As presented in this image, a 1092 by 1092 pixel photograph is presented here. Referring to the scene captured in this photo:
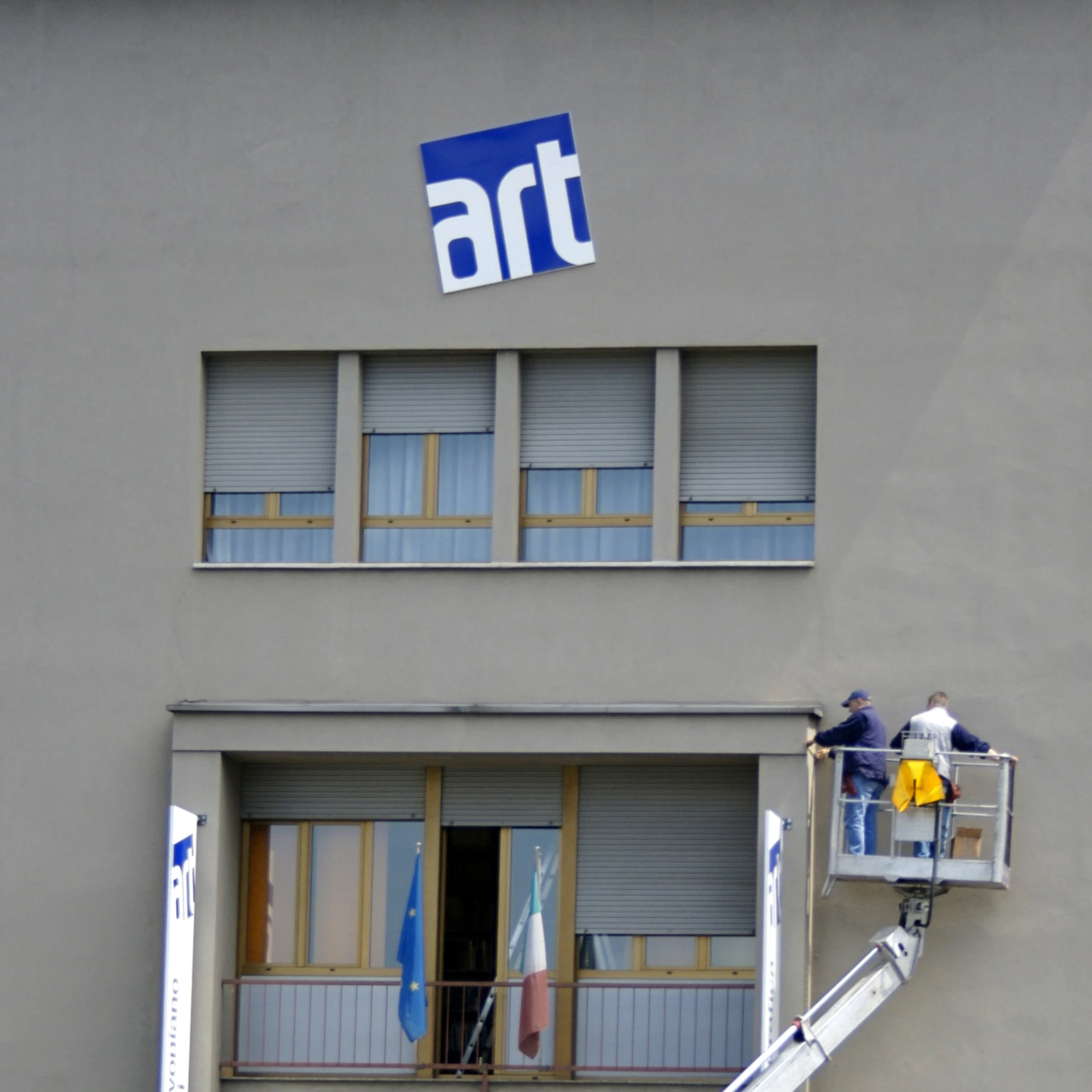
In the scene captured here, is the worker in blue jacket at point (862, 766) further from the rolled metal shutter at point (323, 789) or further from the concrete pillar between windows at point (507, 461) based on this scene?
the rolled metal shutter at point (323, 789)

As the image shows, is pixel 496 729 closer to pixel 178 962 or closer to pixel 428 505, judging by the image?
pixel 428 505

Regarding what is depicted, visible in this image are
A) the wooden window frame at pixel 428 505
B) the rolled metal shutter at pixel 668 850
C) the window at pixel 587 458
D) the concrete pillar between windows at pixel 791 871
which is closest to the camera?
the concrete pillar between windows at pixel 791 871

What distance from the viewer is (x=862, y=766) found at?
736 inches

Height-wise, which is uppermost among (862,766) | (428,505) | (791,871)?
(428,505)

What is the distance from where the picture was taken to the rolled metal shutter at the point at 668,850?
1958cm

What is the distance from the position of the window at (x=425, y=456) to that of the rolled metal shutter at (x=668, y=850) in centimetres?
239

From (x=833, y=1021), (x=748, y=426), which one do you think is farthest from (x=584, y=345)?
(x=833, y=1021)

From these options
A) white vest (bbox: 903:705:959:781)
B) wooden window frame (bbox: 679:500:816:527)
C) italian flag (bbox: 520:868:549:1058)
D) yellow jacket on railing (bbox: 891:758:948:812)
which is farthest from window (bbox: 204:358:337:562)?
yellow jacket on railing (bbox: 891:758:948:812)

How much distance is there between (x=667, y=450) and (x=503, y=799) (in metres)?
3.21

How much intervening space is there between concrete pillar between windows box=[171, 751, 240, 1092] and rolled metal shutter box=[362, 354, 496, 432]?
10.6 feet

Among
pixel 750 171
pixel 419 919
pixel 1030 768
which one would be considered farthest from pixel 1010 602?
pixel 419 919

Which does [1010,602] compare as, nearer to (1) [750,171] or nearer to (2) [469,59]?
(1) [750,171]

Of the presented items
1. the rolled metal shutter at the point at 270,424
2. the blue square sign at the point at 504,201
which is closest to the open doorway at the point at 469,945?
the rolled metal shutter at the point at 270,424

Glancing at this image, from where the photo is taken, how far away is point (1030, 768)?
18984 millimetres
